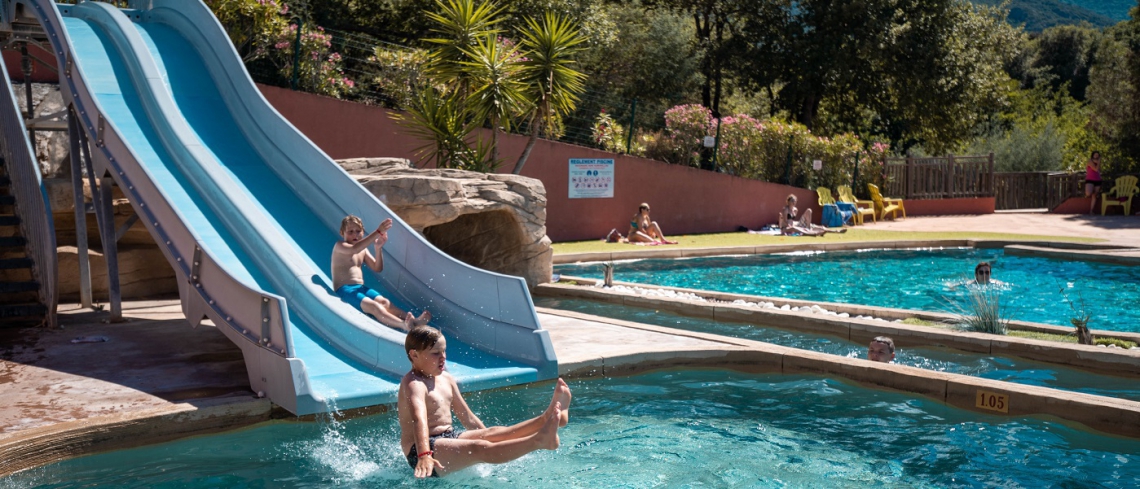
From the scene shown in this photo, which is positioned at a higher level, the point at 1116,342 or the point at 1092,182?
the point at 1092,182

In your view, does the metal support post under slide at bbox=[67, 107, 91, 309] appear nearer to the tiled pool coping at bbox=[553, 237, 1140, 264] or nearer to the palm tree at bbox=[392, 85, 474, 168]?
the palm tree at bbox=[392, 85, 474, 168]

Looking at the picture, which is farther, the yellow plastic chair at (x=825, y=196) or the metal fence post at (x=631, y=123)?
the yellow plastic chair at (x=825, y=196)

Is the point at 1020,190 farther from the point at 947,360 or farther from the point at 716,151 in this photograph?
the point at 947,360

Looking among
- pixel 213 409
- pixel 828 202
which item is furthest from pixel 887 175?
pixel 213 409

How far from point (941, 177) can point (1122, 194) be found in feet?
15.0

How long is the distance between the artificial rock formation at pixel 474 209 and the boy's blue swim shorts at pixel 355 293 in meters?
3.14

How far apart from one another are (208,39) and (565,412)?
8.45 metres

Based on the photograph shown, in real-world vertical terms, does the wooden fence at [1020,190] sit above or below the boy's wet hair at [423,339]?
above

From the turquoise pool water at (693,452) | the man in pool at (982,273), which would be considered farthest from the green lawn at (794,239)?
the turquoise pool water at (693,452)

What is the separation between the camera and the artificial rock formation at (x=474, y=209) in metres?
11.4

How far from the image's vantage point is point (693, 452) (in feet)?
20.7

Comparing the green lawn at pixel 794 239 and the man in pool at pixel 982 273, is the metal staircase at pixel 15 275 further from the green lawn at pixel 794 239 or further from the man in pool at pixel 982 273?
the man in pool at pixel 982 273

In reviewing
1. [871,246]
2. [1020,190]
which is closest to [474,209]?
[871,246]

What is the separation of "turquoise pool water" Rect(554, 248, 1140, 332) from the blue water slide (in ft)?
20.0
